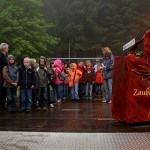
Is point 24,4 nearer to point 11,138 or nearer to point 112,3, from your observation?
point 112,3

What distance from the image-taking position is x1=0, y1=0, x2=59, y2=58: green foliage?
128 feet

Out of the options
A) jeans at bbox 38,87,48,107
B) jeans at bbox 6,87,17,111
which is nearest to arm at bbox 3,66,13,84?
jeans at bbox 6,87,17,111

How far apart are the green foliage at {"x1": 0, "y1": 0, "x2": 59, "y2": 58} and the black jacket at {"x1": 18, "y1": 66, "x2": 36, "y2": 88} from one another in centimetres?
2569

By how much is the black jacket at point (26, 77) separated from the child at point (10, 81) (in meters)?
0.14

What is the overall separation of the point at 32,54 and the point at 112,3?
19157 millimetres

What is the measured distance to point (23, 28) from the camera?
41062 millimetres

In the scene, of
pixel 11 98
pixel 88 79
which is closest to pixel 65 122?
pixel 11 98

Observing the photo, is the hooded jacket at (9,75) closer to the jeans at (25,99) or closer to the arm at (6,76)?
the arm at (6,76)

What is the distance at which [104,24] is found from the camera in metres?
56.7

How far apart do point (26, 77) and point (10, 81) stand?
1.51 ft

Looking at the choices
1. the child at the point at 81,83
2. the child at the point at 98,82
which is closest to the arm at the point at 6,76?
the child at the point at 81,83

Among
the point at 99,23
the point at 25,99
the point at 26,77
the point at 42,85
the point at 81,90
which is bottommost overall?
the point at 81,90

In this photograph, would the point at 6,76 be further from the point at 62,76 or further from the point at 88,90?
the point at 88,90

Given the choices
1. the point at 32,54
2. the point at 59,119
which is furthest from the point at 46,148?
the point at 32,54
